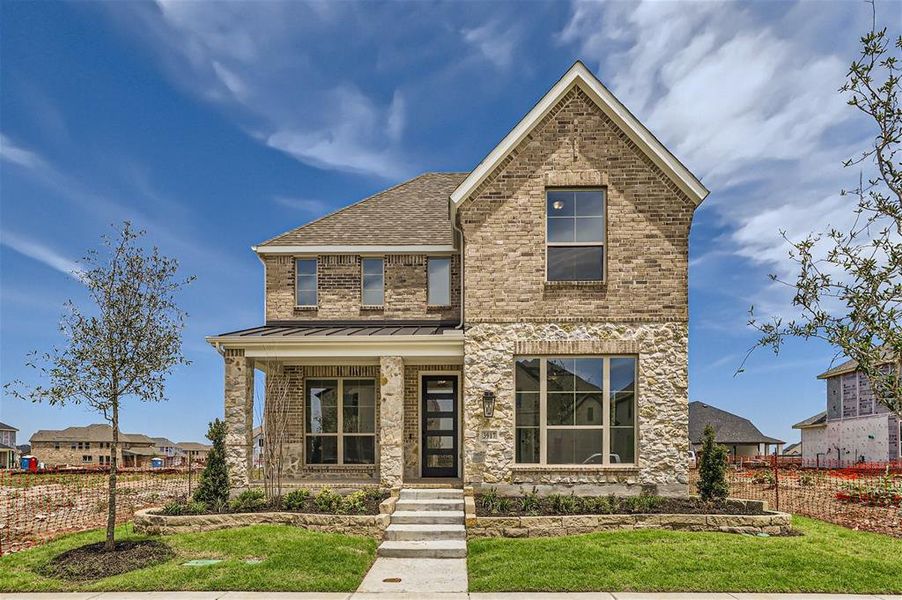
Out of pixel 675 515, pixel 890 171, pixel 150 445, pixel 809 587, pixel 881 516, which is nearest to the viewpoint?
pixel 890 171

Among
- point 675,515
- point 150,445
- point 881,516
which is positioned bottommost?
point 150,445

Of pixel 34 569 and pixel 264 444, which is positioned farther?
pixel 264 444

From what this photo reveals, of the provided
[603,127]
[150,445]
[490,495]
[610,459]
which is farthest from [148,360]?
[150,445]

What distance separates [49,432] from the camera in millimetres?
53875

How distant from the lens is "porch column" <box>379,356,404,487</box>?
12797 mm

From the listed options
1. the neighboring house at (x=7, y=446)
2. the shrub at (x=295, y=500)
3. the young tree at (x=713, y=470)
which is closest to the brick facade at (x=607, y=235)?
the young tree at (x=713, y=470)

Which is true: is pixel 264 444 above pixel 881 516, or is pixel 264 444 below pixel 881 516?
above

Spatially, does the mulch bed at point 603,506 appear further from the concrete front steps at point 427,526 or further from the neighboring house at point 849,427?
the neighboring house at point 849,427

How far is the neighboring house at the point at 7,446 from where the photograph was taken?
5517 centimetres

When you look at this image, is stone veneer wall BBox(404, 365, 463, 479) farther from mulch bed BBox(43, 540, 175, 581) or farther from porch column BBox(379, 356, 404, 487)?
mulch bed BBox(43, 540, 175, 581)

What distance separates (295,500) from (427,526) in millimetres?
2682

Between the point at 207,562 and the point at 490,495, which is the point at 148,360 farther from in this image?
the point at 490,495

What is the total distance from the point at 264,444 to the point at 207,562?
4129 mm

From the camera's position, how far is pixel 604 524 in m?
11.0
